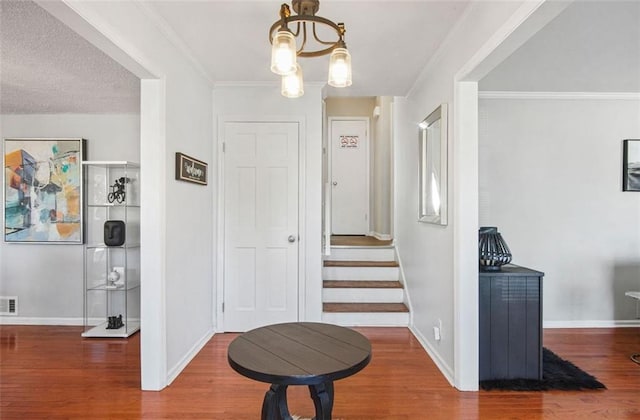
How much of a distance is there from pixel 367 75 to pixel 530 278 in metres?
2.13

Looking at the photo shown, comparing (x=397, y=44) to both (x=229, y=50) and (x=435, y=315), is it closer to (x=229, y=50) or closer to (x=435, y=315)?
(x=229, y=50)

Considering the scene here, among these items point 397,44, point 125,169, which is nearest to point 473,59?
point 397,44

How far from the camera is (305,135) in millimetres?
3617

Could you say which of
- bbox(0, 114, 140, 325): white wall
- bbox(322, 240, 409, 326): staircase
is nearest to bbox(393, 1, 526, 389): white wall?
bbox(322, 240, 409, 326): staircase

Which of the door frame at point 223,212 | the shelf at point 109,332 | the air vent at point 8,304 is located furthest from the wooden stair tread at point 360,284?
the air vent at point 8,304

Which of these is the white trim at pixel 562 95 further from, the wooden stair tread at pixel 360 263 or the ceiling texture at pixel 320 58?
the wooden stair tread at pixel 360 263

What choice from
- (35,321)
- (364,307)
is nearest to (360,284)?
(364,307)

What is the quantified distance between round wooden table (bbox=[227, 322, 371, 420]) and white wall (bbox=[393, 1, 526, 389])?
102 cm

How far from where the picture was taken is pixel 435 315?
2.96m

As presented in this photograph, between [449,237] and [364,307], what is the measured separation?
1.55 metres

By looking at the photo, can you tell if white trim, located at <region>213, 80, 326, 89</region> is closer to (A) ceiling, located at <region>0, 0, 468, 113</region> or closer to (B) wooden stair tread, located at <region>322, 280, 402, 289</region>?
(A) ceiling, located at <region>0, 0, 468, 113</region>

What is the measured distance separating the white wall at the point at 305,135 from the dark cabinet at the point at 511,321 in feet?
5.26

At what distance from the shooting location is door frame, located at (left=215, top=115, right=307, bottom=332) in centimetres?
359

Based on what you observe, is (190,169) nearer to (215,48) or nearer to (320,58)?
(215,48)
